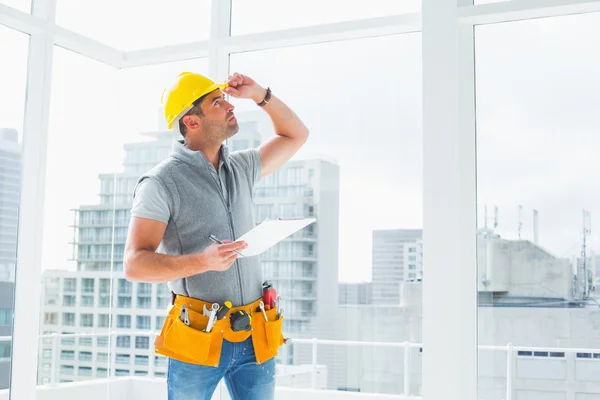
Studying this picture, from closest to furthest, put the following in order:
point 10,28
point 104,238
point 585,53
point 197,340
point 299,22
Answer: point 197,340
point 585,53
point 10,28
point 299,22
point 104,238

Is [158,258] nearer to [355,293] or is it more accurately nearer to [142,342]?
[355,293]

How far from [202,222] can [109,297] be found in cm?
171

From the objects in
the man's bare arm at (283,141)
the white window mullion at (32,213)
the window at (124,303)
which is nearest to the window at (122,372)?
the window at (124,303)

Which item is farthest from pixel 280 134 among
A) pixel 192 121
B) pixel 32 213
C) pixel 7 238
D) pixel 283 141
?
pixel 7 238

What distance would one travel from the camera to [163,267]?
2207mm

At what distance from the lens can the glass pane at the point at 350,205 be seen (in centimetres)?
310

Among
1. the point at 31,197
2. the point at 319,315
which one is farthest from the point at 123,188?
the point at 319,315

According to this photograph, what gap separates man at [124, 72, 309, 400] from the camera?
2.25m

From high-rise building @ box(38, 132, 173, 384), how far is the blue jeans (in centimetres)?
152

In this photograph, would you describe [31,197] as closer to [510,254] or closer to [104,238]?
[104,238]

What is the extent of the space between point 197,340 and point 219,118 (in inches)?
30.6

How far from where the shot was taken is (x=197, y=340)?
225cm

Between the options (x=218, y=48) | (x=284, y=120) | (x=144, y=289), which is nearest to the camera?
Result: (x=284, y=120)

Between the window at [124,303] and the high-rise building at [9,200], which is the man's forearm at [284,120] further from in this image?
the window at [124,303]
